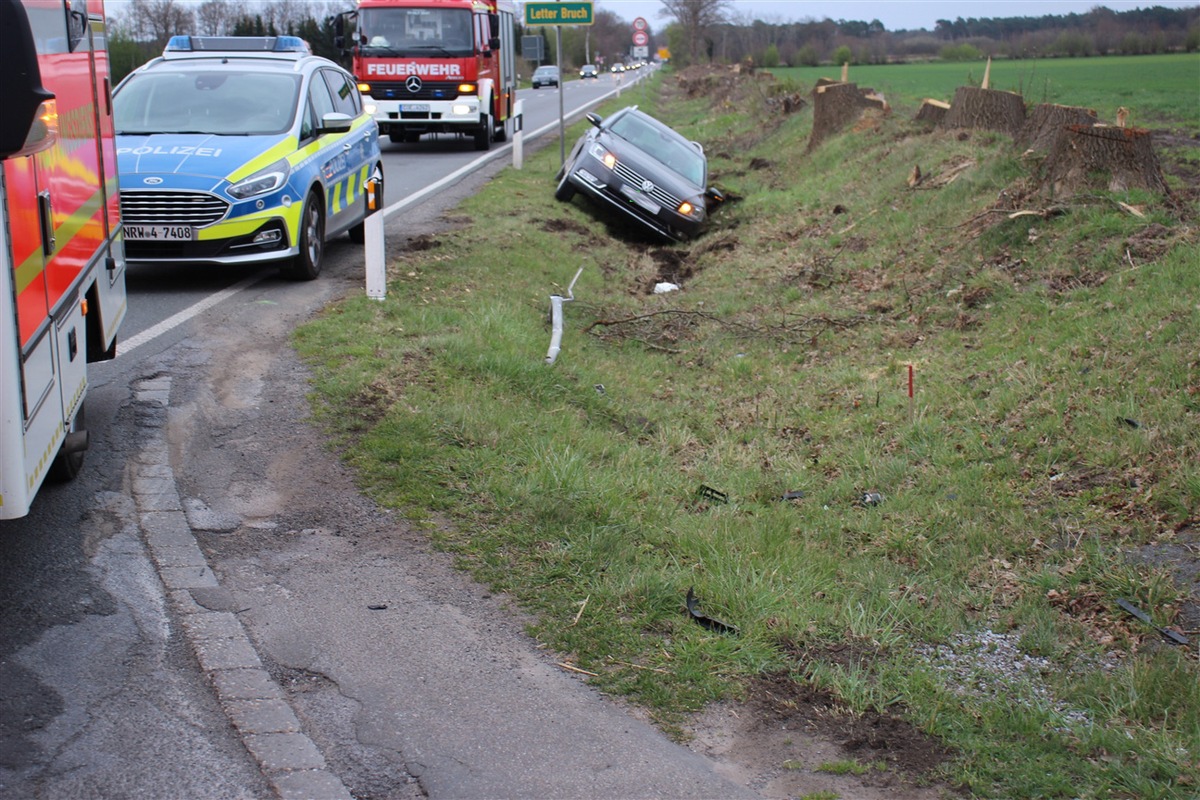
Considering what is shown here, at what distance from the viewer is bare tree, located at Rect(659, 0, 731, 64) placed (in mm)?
84875

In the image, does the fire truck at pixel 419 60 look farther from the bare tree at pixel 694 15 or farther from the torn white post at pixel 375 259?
the bare tree at pixel 694 15

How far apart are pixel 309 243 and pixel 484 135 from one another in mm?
13506

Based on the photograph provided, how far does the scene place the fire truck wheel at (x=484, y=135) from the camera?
22.5 metres

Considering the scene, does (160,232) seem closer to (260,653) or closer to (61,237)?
(61,237)

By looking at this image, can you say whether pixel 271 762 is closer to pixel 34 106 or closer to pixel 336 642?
pixel 336 642

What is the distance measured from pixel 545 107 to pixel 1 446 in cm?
3957

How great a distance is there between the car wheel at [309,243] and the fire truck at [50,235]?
3340 mm

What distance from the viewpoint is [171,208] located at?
8789 millimetres

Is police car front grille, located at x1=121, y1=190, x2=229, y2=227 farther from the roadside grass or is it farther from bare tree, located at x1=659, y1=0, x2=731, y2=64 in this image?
bare tree, located at x1=659, y1=0, x2=731, y2=64

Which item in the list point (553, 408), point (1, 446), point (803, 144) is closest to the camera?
point (1, 446)

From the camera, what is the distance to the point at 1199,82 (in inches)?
1309

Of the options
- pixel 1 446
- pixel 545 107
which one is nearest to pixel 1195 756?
pixel 1 446

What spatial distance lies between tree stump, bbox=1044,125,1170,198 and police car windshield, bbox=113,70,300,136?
7.25 meters

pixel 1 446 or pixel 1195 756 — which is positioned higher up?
pixel 1 446
